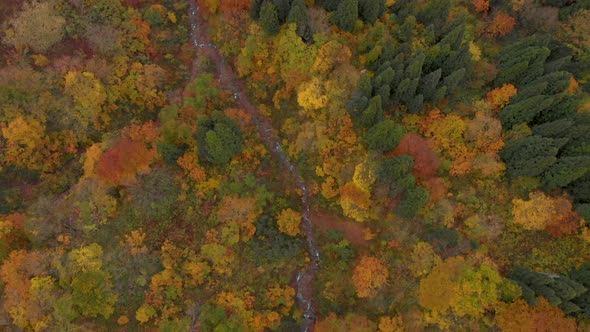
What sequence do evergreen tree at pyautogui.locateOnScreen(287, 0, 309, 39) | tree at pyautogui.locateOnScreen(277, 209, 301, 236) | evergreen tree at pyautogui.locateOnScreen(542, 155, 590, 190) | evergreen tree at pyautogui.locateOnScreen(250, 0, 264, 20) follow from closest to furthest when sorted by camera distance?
evergreen tree at pyautogui.locateOnScreen(542, 155, 590, 190)
tree at pyautogui.locateOnScreen(277, 209, 301, 236)
evergreen tree at pyautogui.locateOnScreen(287, 0, 309, 39)
evergreen tree at pyautogui.locateOnScreen(250, 0, 264, 20)

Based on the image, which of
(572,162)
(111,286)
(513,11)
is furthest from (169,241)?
(513,11)

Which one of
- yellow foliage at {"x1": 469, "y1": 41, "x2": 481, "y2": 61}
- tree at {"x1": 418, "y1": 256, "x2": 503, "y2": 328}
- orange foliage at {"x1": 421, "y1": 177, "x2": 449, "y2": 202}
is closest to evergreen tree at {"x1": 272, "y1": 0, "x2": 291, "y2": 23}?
yellow foliage at {"x1": 469, "y1": 41, "x2": 481, "y2": 61}

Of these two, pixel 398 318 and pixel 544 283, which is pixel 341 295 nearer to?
pixel 398 318

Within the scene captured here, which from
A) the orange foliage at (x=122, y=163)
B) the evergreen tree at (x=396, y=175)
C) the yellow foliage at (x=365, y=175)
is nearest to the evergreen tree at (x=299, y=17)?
the yellow foliage at (x=365, y=175)

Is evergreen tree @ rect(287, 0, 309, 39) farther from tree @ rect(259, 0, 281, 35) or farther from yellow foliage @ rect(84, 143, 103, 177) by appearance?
yellow foliage @ rect(84, 143, 103, 177)

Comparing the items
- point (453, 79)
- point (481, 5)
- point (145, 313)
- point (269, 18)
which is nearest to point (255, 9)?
point (269, 18)
